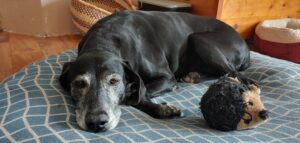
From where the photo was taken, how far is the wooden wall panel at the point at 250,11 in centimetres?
309

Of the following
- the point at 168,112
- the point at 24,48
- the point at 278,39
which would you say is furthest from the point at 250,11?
the point at 24,48

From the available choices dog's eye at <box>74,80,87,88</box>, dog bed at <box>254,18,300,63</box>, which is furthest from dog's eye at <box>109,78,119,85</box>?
dog bed at <box>254,18,300,63</box>

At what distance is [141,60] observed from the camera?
1.87 metres

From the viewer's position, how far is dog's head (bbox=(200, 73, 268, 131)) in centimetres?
140

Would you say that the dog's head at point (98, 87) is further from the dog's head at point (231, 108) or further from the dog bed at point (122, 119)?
the dog's head at point (231, 108)

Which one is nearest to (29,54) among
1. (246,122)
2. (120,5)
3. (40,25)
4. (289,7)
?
(40,25)

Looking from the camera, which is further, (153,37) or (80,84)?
(153,37)

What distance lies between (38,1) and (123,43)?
2156mm

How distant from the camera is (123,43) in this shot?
1794 millimetres

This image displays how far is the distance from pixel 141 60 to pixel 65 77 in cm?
46

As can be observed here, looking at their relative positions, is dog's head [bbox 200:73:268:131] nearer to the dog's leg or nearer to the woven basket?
the dog's leg

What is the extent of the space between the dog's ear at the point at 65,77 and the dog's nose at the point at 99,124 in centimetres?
34

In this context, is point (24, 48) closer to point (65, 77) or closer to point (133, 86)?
point (65, 77)

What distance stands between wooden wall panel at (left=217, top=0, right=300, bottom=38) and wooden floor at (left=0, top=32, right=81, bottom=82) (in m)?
1.55
